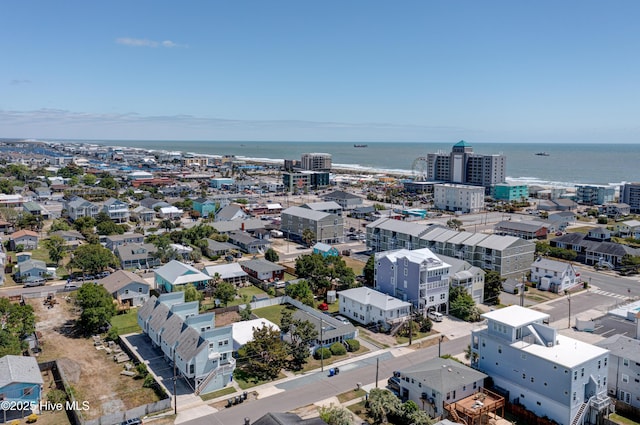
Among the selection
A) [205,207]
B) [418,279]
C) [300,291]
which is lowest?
[300,291]

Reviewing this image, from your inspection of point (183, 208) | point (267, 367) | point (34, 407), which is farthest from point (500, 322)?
point (183, 208)

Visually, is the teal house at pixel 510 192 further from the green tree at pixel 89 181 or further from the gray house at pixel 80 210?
the green tree at pixel 89 181

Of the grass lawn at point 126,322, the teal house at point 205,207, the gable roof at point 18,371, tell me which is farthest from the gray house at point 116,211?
the gable roof at point 18,371

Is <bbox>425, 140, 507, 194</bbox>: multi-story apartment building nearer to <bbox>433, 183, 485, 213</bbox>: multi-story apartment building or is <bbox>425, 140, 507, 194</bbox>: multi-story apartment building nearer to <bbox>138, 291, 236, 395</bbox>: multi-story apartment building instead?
<bbox>433, 183, 485, 213</bbox>: multi-story apartment building

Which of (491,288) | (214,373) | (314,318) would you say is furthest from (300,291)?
(491,288)

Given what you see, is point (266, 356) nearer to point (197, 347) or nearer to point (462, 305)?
point (197, 347)

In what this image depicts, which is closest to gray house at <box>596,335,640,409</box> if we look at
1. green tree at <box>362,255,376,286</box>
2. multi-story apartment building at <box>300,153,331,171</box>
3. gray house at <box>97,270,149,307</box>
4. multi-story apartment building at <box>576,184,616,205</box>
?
green tree at <box>362,255,376,286</box>

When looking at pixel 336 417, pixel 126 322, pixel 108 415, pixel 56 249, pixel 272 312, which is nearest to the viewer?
pixel 336 417
